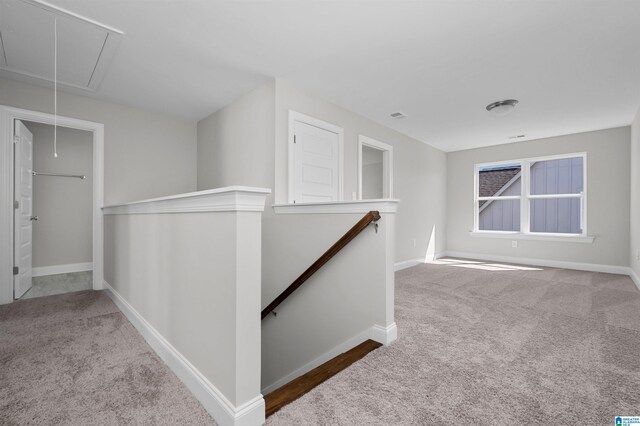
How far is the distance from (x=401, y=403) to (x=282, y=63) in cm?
274

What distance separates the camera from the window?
16.7ft

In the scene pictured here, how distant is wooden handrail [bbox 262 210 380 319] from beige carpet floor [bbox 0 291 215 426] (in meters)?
1.17

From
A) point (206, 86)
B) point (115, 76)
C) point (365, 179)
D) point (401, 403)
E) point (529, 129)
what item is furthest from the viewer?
point (365, 179)

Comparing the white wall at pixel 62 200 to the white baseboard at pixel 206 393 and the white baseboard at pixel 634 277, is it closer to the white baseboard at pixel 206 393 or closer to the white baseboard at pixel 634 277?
the white baseboard at pixel 206 393

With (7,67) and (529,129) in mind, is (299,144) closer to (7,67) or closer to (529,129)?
(7,67)

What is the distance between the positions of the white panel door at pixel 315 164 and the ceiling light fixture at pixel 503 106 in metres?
1.97

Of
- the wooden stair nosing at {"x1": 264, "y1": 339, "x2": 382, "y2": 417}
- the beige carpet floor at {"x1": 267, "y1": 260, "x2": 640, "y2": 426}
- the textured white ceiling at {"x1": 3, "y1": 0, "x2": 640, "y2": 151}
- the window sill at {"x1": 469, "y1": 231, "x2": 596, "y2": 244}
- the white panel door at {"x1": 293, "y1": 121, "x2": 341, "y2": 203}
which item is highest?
the textured white ceiling at {"x1": 3, "y1": 0, "x2": 640, "y2": 151}

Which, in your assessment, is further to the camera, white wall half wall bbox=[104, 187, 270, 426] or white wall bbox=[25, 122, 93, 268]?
white wall bbox=[25, 122, 93, 268]

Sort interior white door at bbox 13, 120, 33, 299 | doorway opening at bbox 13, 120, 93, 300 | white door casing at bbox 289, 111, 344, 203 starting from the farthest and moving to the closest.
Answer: doorway opening at bbox 13, 120, 93, 300 → white door casing at bbox 289, 111, 344, 203 → interior white door at bbox 13, 120, 33, 299

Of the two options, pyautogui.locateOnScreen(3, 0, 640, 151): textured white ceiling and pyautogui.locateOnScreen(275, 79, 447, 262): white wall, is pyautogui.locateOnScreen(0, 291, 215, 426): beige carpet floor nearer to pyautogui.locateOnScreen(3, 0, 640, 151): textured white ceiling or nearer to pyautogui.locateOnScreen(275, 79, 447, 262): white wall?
pyautogui.locateOnScreen(275, 79, 447, 262): white wall

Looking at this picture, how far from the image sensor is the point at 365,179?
7500 mm

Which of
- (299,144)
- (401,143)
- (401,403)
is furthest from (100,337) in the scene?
(401,143)

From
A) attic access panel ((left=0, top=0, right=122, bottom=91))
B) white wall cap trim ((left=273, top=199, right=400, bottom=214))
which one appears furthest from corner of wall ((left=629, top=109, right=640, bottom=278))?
attic access panel ((left=0, top=0, right=122, bottom=91))

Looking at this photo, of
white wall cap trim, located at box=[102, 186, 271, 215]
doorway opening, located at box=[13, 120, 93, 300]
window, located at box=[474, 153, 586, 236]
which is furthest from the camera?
window, located at box=[474, 153, 586, 236]
